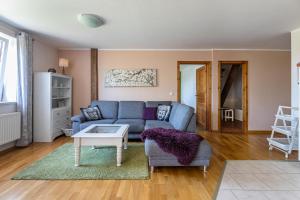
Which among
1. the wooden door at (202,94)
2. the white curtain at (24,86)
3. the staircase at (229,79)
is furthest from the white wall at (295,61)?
the white curtain at (24,86)

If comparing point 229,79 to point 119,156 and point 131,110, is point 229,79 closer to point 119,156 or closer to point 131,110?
point 131,110

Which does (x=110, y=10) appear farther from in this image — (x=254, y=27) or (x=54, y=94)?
(x=54, y=94)

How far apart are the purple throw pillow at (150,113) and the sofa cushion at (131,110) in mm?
131

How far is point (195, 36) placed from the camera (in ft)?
14.4

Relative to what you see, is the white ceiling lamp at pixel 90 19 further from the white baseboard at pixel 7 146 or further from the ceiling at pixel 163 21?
the white baseboard at pixel 7 146

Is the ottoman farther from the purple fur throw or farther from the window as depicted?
the window

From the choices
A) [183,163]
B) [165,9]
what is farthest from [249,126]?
[165,9]

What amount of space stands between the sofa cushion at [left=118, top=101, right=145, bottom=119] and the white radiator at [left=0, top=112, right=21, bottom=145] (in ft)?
7.04

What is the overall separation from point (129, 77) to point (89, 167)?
3178mm

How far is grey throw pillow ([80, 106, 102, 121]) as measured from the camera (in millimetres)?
4715

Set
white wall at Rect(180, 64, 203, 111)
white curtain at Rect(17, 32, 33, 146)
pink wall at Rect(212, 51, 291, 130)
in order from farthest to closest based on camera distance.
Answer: white wall at Rect(180, 64, 203, 111) < pink wall at Rect(212, 51, 291, 130) < white curtain at Rect(17, 32, 33, 146)

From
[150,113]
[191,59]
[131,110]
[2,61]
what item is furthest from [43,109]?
[191,59]

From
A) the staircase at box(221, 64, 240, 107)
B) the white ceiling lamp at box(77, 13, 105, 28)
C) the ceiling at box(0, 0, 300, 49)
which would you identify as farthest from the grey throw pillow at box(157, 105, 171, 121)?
the staircase at box(221, 64, 240, 107)

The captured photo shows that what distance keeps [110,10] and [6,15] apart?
175cm
